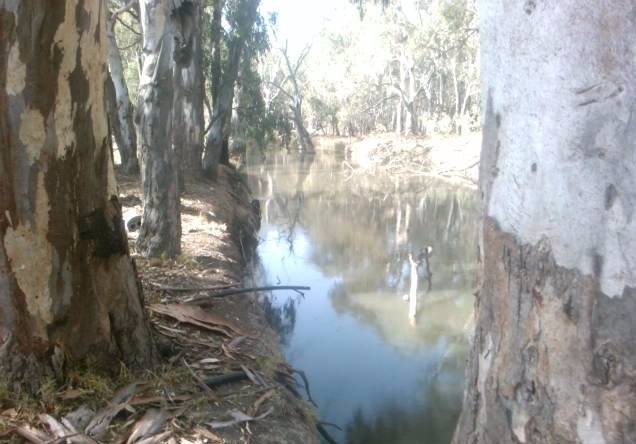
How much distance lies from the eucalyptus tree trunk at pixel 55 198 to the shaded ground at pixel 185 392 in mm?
154

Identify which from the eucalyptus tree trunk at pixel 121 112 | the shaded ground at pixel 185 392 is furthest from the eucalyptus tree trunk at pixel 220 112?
the shaded ground at pixel 185 392

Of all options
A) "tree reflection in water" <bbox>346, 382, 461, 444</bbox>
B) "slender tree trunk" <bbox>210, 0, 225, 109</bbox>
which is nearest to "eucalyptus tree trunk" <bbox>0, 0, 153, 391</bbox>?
"tree reflection in water" <bbox>346, 382, 461, 444</bbox>

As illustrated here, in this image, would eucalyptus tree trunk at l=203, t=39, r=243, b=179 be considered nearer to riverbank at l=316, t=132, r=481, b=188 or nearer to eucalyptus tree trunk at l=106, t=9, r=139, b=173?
eucalyptus tree trunk at l=106, t=9, r=139, b=173

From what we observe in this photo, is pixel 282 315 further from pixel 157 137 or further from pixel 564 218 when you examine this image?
pixel 564 218

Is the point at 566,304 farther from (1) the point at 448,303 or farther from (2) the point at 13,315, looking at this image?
(1) the point at 448,303

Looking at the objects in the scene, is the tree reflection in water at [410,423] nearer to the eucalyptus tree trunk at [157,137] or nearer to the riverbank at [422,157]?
the eucalyptus tree trunk at [157,137]

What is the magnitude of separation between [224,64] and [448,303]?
7652 millimetres

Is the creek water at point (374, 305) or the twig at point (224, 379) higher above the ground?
the twig at point (224, 379)

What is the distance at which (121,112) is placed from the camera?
42.4ft

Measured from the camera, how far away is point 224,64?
15086 mm

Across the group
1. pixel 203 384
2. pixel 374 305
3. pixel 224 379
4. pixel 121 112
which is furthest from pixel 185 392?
pixel 121 112

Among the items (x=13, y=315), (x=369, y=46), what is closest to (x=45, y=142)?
(x=13, y=315)

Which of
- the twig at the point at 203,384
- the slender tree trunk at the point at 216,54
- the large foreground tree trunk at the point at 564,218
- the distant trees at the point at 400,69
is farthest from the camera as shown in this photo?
the distant trees at the point at 400,69

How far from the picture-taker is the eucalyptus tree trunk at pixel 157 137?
6.07m
